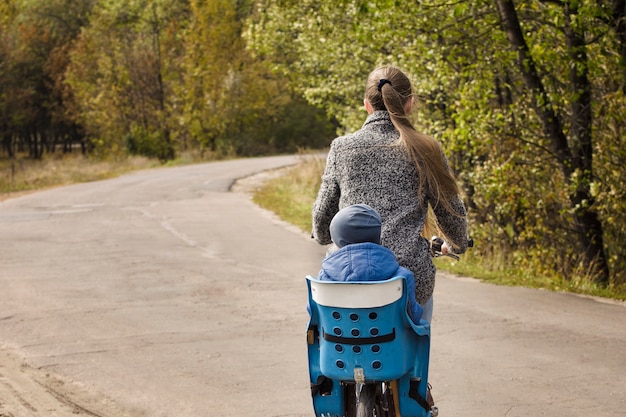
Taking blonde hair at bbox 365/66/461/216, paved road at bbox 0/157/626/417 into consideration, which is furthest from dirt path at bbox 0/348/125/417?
blonde hair at bbox 365/66/461/216

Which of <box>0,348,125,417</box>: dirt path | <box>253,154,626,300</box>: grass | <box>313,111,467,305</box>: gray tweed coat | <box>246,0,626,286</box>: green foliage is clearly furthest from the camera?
<box>246,0,626,286</box>: green foliage

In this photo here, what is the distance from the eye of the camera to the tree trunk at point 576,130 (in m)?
11.6

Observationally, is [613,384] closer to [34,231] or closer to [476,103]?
[476,103]

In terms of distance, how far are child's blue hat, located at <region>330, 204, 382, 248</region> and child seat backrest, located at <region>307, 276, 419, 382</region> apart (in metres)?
0.22

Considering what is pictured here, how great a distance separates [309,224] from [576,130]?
6.23 meters

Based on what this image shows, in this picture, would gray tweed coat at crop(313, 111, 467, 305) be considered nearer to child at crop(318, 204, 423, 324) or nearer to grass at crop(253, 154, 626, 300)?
child at crop(318, 204, 423, 324)

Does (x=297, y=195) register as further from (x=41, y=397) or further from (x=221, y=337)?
(x=41, y=397)

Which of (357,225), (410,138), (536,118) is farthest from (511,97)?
(357,225)

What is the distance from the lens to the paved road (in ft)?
19.3

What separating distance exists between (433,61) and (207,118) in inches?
1676

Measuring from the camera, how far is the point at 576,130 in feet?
39.7

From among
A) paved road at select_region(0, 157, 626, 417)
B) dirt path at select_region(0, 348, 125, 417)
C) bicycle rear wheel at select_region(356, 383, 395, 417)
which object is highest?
bicycle rear wheel at select_region(356, 383, 395, 417)

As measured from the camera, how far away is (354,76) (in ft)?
68.5

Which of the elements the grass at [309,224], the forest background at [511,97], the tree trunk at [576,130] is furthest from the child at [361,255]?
the tree trunk at [576,130]
